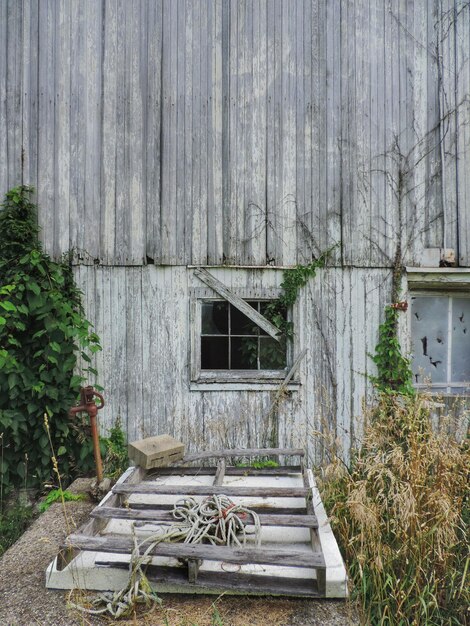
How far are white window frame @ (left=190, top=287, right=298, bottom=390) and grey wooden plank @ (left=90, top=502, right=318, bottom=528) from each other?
2106 millimetres

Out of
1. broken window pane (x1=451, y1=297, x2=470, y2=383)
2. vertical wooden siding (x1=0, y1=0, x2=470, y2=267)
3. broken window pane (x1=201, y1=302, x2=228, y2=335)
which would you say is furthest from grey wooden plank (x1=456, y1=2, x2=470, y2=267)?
broken window pane (x1=201, y1=302, x2=228, y2=335)

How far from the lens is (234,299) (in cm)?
488

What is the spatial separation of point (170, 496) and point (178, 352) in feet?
5.98

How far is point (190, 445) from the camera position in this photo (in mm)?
4824

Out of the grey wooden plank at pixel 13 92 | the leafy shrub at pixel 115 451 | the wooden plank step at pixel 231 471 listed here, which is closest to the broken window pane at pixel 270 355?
the wooden plank step at pixel 231 471

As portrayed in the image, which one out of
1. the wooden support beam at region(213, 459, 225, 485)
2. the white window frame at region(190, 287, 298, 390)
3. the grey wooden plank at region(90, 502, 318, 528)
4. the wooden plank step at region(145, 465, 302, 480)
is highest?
the white window frame at region(190, 287, 298, 390)

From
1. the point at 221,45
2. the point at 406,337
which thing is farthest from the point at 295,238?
the point at 221,45

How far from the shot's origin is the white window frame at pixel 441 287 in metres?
5.03

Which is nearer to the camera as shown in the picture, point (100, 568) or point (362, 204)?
point (100, 568)

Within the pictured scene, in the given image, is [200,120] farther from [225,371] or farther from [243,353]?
[225,371]

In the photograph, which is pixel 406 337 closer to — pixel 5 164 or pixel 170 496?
pixel 170 496

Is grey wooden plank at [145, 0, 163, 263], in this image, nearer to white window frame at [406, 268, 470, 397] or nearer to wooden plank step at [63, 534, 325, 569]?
white window frame at [406, 268, 470, 397]

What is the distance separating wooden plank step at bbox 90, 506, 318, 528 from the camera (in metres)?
2.57

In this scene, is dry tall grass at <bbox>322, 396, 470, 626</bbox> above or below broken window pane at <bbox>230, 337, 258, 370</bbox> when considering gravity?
below
